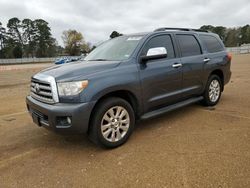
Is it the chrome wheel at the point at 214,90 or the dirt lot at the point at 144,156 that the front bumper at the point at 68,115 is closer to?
the dirt lot at the point at 144,156

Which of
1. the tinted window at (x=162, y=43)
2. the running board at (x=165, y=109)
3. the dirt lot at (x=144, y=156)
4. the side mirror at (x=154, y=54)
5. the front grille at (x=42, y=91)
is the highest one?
the tinted window at (x=162, y=43)

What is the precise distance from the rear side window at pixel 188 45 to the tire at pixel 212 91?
0.84 m

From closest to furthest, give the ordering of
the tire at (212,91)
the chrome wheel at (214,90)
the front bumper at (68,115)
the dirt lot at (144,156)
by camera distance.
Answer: the dirt lot at (144,156), the front bumper at (68,115), the tire at (212,91), the chrome wheel at (214,90)

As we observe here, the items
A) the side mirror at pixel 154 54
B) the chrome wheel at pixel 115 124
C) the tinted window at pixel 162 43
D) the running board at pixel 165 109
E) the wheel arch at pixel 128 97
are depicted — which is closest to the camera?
the chrome wheel at pixel 115 124

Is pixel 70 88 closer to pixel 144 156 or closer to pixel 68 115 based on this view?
pixel 68 115

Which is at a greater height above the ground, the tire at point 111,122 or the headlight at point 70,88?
the headlight at point 70,88

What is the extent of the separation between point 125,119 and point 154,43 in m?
1.57

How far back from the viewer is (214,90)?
5.84m

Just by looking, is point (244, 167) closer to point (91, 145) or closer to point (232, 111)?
point (91, 145)

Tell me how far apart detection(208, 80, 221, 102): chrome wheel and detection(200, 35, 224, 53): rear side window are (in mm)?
792

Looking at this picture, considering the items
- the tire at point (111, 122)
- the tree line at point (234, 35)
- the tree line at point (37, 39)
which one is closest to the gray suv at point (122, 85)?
the tire at point (111, 122)

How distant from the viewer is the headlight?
3322 mm

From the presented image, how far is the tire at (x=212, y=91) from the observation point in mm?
5613

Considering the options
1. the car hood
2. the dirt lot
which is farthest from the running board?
the car hood
